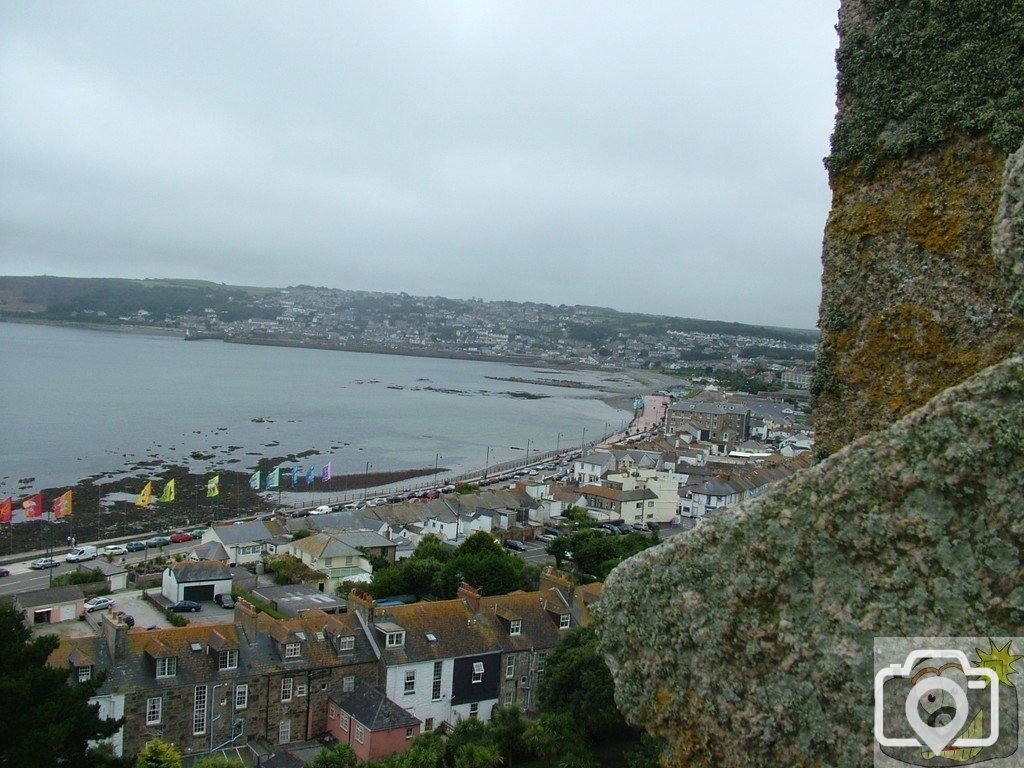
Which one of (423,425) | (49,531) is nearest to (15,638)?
(49,531)

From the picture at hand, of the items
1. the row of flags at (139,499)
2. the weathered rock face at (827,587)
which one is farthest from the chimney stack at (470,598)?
the row of flags at (139,499)

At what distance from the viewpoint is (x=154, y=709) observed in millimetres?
14523

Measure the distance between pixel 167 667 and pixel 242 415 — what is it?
61.6 meters

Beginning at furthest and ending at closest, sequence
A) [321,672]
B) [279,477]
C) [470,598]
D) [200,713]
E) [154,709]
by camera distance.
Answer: [279,477] < [470,598] < [321,672] < [200,713] < [154,709]

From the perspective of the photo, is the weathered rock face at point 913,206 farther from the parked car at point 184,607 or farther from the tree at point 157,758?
the parked car at point 184,607

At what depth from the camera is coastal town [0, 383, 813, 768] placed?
14.8 metres

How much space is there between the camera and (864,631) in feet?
5.19

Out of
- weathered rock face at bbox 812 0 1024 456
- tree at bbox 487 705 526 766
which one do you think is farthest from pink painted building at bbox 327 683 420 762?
Answer: weathered rock face at bbox 812 0 1024 456

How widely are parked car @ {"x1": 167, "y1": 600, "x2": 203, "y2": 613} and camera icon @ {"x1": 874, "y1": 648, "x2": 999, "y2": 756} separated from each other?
21.5 metres

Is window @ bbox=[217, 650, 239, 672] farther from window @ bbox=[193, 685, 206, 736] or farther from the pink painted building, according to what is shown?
the pink painted building

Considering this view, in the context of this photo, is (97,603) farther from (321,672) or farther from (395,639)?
(395,639)

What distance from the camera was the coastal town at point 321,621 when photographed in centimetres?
1483

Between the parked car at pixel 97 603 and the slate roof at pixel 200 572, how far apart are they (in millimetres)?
Answer: 1677

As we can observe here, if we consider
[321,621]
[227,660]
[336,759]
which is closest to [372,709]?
[336,759]
